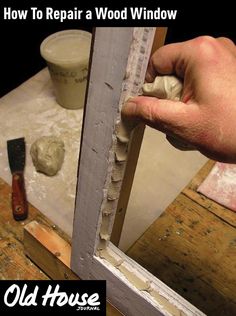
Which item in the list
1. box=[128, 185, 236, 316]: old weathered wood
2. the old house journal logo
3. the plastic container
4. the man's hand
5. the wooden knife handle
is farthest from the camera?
the plastic container

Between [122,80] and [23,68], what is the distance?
4.54 feet

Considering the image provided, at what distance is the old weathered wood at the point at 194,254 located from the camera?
3.69 ft

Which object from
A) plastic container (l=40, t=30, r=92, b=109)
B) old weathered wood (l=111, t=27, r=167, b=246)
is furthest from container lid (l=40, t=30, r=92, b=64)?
old weathered wood (l=111, t=27, r=167, b=246)

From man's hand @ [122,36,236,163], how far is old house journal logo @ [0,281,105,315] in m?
0.49

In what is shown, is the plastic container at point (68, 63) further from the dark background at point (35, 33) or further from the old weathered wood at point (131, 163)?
the old weathered wood at point (131, 163)

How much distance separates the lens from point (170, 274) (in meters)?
1.16

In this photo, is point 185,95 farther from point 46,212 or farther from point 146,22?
point 46,212

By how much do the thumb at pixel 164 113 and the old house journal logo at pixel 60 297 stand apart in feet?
1.59

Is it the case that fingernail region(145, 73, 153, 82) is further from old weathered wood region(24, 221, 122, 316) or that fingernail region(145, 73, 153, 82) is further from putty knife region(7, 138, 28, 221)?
putty knife region(7, 138, 28, 221)

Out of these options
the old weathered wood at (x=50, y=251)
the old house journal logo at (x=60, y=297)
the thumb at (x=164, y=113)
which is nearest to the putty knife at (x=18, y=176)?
the old weathered wood at (x=50, y=251)

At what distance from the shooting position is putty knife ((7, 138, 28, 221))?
A: 124cm

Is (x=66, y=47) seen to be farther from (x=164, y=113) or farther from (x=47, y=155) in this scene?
(x=164, y=113)

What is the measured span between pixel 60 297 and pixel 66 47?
0.92 m

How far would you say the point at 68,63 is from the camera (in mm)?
1458
